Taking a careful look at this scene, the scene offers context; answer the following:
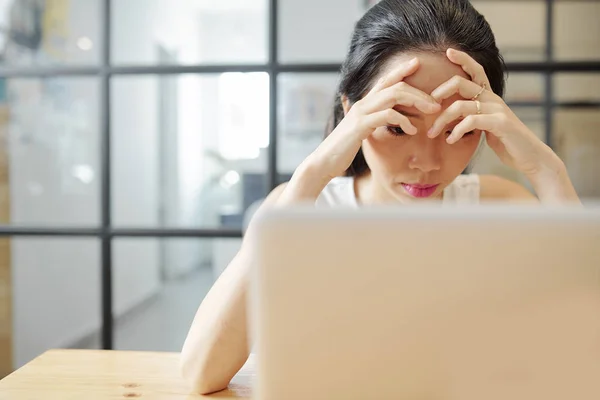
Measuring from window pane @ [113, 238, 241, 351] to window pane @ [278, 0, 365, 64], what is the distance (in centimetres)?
64

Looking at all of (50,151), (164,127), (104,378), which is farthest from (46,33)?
(104,378)

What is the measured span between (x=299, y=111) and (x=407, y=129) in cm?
87

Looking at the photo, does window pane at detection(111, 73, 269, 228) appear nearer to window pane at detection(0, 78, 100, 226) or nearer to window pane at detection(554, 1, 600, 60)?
window pane at detection(0, 78, 100, 226)

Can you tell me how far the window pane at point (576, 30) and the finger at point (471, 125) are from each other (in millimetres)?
874

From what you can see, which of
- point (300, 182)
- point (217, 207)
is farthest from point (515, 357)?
point (217, 207)

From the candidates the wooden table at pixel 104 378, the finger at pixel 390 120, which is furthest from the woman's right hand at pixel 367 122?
the wooden table at pixel 104 378

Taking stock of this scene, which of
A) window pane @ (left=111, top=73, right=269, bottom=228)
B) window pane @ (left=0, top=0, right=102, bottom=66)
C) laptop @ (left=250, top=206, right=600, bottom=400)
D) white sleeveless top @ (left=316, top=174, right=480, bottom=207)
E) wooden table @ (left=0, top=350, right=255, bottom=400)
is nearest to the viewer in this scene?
laptop @ (left=250, top=206, right=600, bottom=400)

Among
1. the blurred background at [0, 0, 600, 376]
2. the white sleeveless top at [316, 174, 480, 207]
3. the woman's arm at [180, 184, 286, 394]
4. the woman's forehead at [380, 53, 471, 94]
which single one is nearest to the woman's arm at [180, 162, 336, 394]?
the woman's arm at [180, 184, 286, 394]

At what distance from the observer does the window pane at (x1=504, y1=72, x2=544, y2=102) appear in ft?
5.33

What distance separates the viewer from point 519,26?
66.6 inches

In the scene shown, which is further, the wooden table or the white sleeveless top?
the white sleeveless top

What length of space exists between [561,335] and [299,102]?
53.6 inches

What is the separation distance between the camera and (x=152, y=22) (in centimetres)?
188

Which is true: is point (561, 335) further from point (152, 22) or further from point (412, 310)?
point (152, 22)
